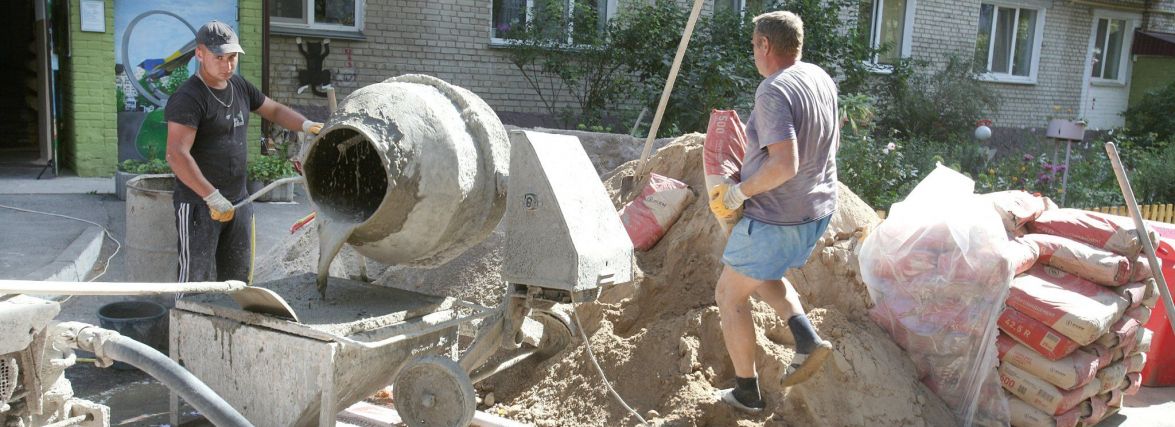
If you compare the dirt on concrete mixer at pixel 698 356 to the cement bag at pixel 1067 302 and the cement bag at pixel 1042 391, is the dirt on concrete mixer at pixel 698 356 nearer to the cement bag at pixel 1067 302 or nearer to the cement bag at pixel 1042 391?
the cement bag at pixel 1042 391

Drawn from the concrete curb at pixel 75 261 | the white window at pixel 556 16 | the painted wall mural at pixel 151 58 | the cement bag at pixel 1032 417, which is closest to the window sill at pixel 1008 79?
the white window at pixel 556 16

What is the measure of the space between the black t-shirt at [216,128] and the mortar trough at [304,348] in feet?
3.55

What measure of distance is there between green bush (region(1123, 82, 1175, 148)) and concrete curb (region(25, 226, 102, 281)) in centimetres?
1622

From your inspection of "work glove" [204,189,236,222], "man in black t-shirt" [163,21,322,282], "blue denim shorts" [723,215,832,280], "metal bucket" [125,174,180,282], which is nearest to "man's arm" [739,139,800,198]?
"blue denim shorts" [723,215,832,280]

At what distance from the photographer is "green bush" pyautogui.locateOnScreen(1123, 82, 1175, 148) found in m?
16.5

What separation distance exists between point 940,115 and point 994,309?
409 inches

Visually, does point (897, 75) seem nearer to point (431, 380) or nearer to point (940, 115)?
point (940, 115)

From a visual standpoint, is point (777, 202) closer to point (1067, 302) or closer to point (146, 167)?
point (1067, 302)

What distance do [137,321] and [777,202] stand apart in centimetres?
312

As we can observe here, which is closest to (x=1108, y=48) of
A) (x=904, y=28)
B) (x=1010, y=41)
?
(x=1010, y=41)

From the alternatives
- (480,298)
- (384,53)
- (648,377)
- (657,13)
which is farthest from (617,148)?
(384,53)

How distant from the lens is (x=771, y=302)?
12.6ft

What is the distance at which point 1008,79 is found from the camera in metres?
16.7

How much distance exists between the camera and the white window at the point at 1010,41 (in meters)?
16.5
